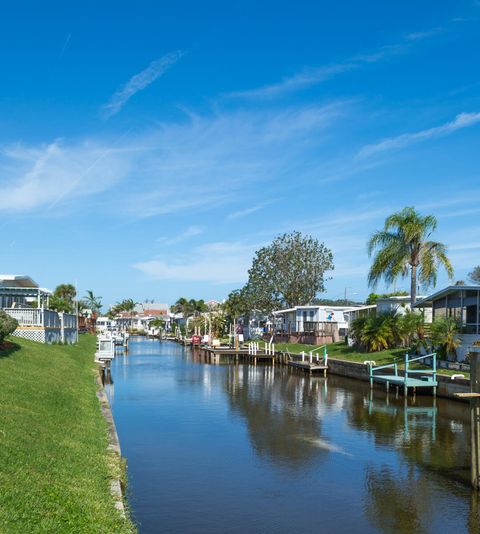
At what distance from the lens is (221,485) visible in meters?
16.8

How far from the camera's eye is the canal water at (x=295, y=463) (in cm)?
1417

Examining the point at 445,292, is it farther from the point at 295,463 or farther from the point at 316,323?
the point at 316,323

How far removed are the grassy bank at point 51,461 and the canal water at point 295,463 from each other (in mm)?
1804

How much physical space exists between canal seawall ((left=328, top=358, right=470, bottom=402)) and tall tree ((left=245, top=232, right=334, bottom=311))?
42.4 meters

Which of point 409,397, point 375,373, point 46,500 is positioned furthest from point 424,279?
point 46,500

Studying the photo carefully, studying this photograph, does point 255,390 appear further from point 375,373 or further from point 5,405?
point 5,405

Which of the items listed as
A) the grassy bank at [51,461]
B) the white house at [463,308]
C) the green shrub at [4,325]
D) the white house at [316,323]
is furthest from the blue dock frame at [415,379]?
the white house at [316,323]

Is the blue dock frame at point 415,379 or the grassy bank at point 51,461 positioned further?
the blue dock frame at point 415,379

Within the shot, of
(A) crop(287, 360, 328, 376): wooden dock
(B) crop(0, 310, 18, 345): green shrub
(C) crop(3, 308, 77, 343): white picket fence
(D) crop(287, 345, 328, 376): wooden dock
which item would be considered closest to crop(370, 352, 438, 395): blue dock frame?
(A) crop(287, 360, 328, 376): wooden dock

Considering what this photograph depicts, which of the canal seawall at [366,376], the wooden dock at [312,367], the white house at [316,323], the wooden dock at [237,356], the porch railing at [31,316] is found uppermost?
the porch railing at [31,316]

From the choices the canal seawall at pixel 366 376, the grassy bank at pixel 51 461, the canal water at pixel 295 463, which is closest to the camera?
the grassy bank at pixel 51 461

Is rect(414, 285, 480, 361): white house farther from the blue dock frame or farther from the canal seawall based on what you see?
the canal seawall

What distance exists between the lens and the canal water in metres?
14.2

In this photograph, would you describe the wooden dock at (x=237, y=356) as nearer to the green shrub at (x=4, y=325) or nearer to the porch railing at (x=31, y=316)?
the porch railing at (x=31, y=316)
